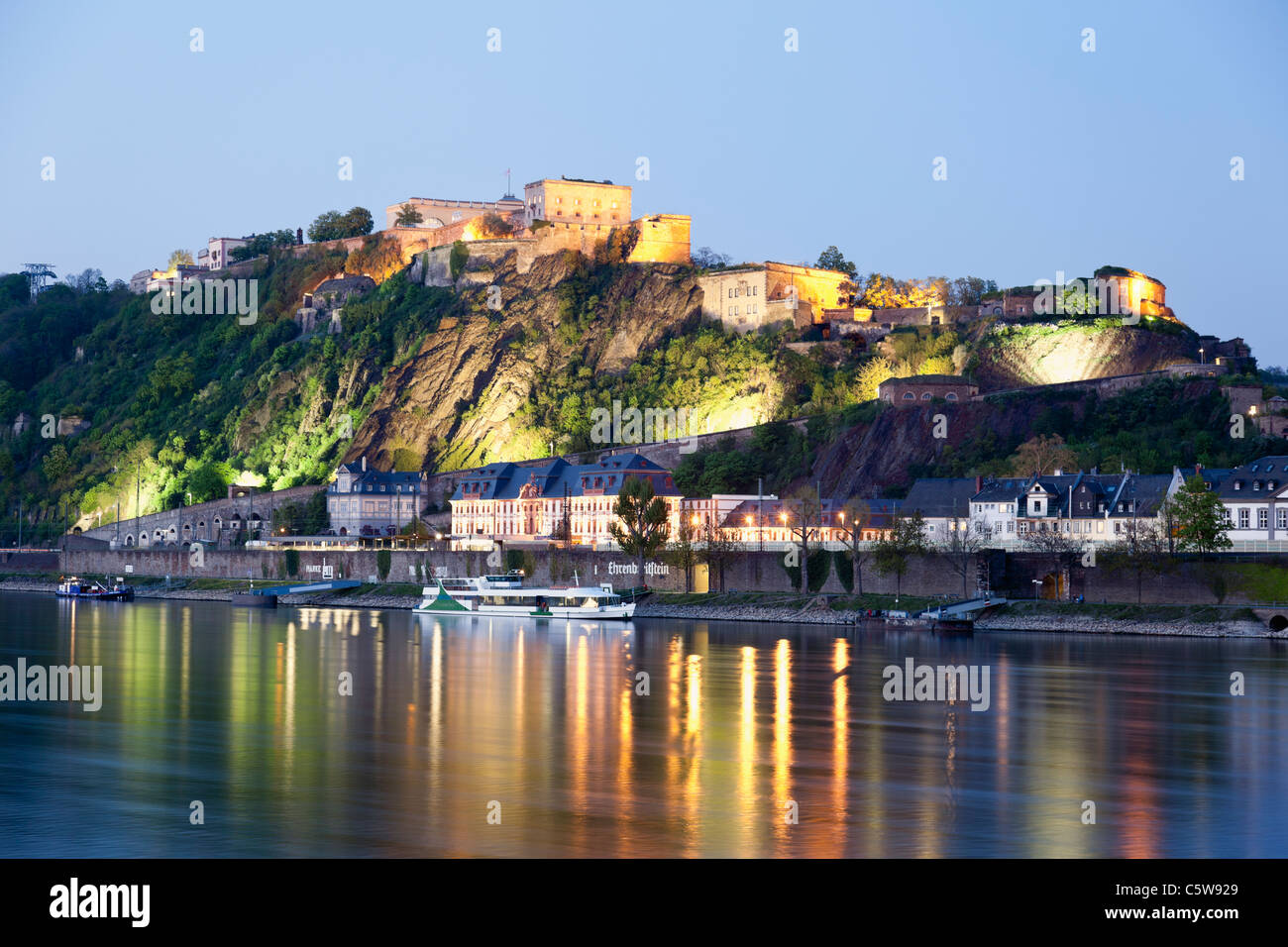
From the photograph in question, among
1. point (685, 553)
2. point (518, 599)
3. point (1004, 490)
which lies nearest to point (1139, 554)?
point (1004, 490)

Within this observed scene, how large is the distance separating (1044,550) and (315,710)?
1187 inches

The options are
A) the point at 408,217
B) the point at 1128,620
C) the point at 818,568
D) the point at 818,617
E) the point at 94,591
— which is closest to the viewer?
the point at 1128,620

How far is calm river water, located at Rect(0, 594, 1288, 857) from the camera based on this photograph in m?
18.9

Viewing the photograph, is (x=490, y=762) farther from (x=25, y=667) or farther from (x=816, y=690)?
(x=25, y=667)

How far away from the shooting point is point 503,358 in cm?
9419

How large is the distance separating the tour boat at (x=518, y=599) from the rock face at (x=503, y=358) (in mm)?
24891

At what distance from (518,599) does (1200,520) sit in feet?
91.4

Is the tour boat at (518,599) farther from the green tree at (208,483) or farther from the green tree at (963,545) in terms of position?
the green tree at (208,483)

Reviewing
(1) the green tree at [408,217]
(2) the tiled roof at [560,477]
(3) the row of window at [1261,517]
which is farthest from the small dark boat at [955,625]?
(1) the green tree at [408,217]

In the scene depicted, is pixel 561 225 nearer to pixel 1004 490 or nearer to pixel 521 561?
pixel 521 561

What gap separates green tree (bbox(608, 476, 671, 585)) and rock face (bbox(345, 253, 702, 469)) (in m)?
27.5

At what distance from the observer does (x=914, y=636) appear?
47.8m

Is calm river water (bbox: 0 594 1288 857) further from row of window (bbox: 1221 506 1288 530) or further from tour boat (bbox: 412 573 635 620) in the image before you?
tour boat (bbox: 412 573 635 620)
